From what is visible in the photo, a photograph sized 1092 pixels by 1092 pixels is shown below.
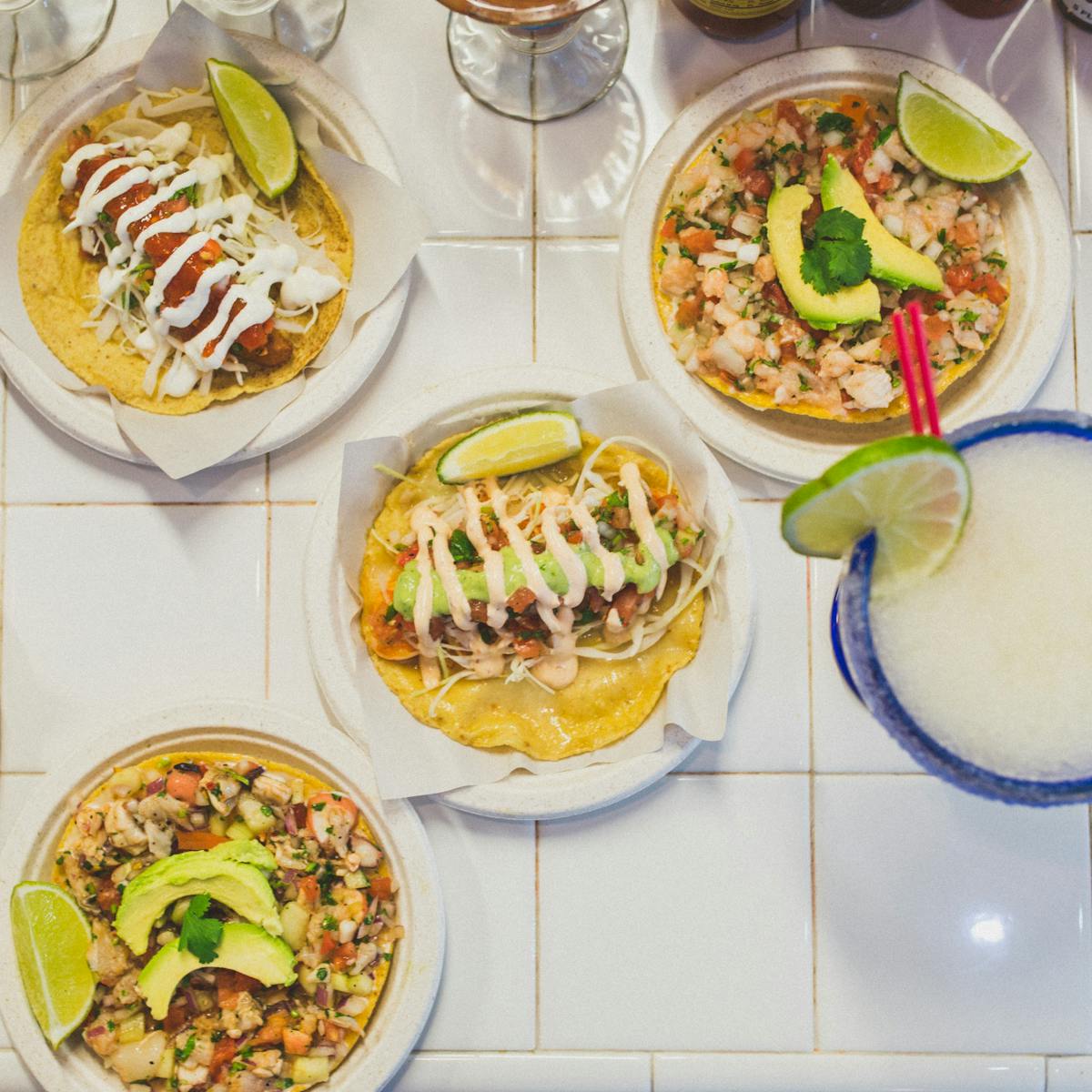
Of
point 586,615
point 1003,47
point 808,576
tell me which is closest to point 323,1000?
point 586,615

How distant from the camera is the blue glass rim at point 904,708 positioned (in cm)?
132

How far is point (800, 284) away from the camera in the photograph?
6.45ft

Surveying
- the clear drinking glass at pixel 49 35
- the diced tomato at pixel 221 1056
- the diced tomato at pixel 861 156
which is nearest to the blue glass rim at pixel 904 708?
the diced tomato at pixel 861 156

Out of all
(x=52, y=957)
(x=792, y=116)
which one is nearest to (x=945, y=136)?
(x=792, y=116)

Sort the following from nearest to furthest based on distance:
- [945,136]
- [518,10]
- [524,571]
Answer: [518,10]
[524,571]
[945,136]

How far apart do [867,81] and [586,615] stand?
1080 millimetres

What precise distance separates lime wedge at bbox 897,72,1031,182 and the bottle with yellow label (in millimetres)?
258

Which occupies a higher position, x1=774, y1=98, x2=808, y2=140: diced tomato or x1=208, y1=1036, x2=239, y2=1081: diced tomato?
x1=774, y1=98, x2=808, y2=140: diced tomato

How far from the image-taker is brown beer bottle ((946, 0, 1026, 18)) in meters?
2.08

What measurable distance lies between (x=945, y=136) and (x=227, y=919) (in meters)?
1.85

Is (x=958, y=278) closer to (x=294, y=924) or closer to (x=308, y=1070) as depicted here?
(x=294, y=924)

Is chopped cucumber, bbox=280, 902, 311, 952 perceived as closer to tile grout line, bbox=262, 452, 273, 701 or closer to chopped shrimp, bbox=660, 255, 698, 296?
tile grout line, bbox=262, 452, 273, 701

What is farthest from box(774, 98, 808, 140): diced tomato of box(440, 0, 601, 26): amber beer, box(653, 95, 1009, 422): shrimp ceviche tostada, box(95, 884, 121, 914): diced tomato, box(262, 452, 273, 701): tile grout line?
box(95, 884, 121, 914): diced tomato

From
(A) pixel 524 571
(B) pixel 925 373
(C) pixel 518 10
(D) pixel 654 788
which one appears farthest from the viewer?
(D) pixel 654 788
